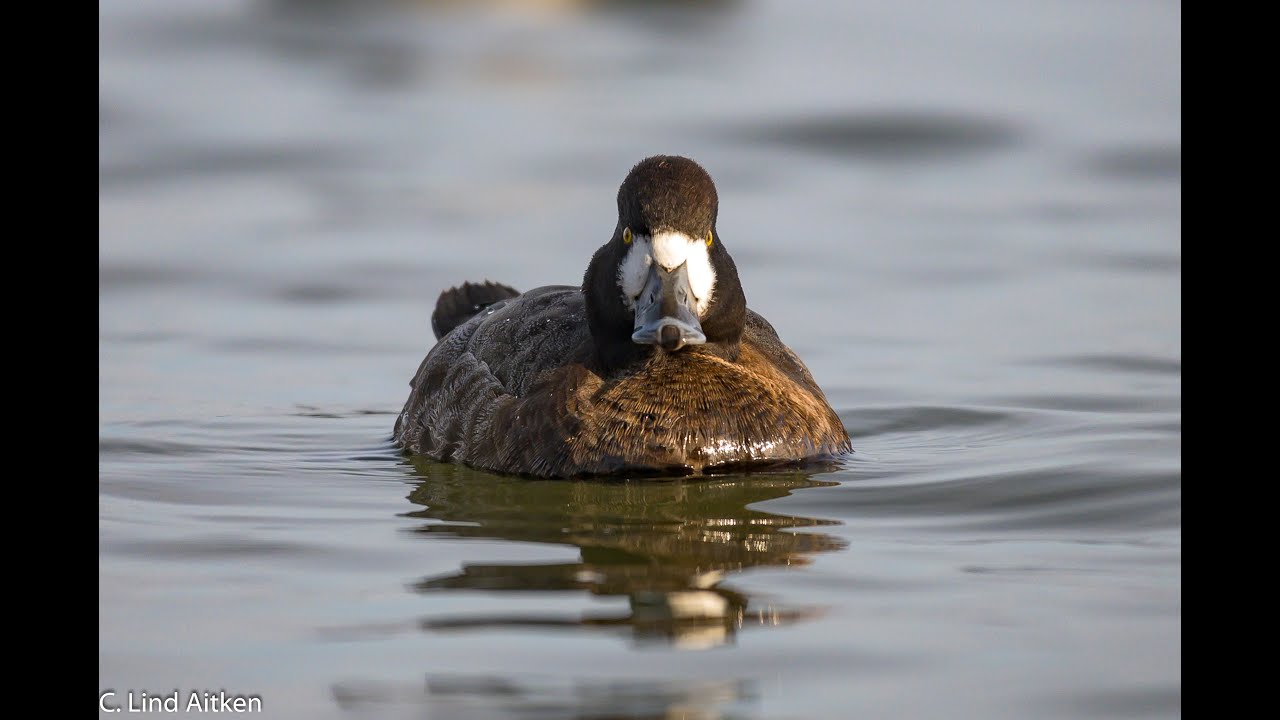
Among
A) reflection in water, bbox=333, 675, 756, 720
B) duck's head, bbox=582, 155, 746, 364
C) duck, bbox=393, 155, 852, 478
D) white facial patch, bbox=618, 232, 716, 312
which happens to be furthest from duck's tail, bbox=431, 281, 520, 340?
reflection in water, bbox=333, 675, 756, 720

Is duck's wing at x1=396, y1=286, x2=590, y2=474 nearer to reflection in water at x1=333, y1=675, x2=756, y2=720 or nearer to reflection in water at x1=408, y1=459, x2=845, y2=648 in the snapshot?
reflection in water at x1=408, y1=459, x2=845, y2=648

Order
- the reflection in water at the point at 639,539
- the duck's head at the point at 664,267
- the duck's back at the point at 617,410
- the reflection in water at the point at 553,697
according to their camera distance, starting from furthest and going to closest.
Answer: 1. the duck's back at the point at 617,410
2. the duck's head at the point at 664,267
3. the reflection in water at the point at 639,539
4. the reflection in water at the point at 553,697

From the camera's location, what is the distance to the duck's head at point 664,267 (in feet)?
26.3

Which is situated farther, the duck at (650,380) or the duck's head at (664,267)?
the duck at (650,380)

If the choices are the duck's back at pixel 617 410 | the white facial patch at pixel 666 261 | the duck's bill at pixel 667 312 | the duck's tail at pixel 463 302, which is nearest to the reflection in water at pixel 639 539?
the duck's back at pixel 617 410

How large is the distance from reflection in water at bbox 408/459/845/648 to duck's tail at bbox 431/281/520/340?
1.94 m

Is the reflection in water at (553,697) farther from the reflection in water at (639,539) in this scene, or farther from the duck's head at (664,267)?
the duck's head at (664,267)

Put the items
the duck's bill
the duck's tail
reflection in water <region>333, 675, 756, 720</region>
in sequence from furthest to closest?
the duck's tail < the duck's bill < reflection in water <region>333, 675, 756, 720</region>

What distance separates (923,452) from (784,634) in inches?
134

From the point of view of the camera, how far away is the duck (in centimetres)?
818

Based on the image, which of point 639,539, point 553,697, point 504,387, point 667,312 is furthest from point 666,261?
point 553,697

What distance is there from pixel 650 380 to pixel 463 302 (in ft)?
8.73

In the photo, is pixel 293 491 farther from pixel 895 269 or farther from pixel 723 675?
pixel 895 269

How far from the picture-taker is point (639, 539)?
285 inches
